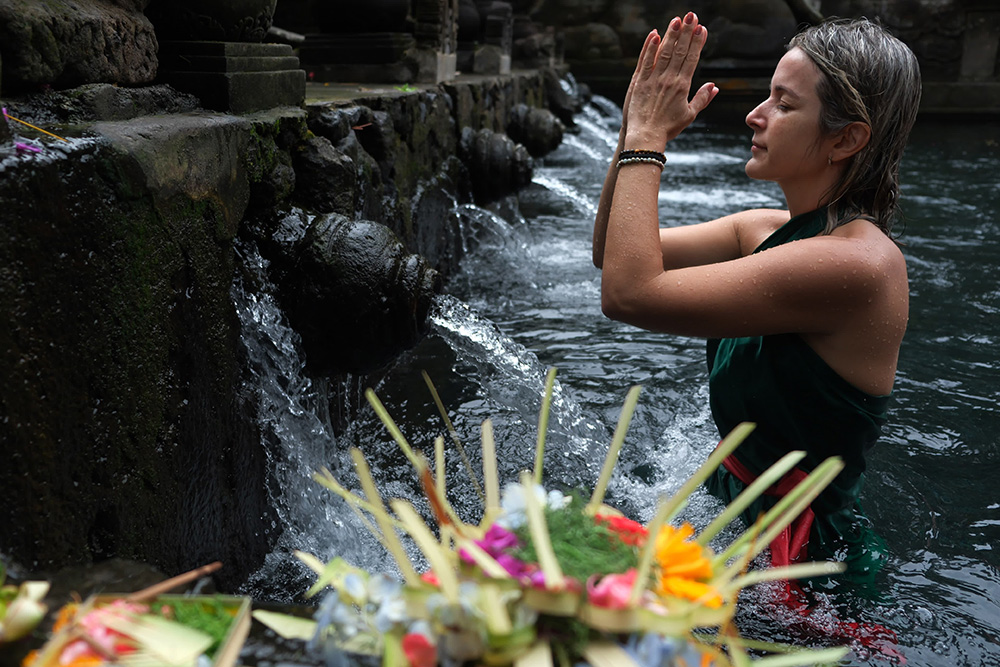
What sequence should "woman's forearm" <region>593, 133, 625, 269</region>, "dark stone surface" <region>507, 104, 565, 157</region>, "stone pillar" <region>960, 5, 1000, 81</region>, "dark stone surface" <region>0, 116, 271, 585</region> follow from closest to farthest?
"dark stone surface" <region>0, 116, 271, 585</region> < "woman's forearm" <region>593, 133, 625, 269</region> < "dark stone surface" <region>507, 104, 565, 157</region> < "stone pillar" <region>960, 5, 1000, 81</region>

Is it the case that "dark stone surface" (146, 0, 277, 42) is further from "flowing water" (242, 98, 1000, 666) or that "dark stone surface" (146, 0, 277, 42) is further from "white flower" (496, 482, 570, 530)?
"white flower" (496, 482, 570, 530)

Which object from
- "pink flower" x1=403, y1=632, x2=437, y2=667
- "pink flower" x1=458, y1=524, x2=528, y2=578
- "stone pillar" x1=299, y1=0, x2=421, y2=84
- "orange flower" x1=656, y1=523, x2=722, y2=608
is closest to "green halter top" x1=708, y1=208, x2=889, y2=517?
"orange flower" x1=656, y1=523, x2=722, y2=608

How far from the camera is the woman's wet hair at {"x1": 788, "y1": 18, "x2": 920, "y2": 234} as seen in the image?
1891mm

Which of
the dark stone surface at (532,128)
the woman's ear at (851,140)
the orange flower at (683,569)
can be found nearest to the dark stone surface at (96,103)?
the orange flower at (683,569)

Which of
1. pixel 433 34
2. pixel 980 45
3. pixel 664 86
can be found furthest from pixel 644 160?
pixel 980 45

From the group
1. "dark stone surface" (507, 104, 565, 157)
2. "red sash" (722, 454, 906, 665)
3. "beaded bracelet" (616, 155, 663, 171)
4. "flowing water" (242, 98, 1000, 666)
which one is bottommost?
"flowing water" (242, 98, 1000, 666)

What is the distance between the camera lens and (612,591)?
0.85m

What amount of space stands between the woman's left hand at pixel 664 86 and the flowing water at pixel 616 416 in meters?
1.21

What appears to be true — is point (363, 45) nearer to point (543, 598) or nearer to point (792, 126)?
point (792, 126)

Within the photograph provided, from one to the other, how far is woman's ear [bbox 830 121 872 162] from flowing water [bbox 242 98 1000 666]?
1126 mm

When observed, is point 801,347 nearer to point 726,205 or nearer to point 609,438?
point 609,438

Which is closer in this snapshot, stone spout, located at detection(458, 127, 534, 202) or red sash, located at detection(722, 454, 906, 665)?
red sash, located at detection(722, 454, 906, 665)

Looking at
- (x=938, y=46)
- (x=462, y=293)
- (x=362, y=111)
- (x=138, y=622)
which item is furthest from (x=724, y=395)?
(x=938, y=46)

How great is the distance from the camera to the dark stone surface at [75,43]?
1841 mm
